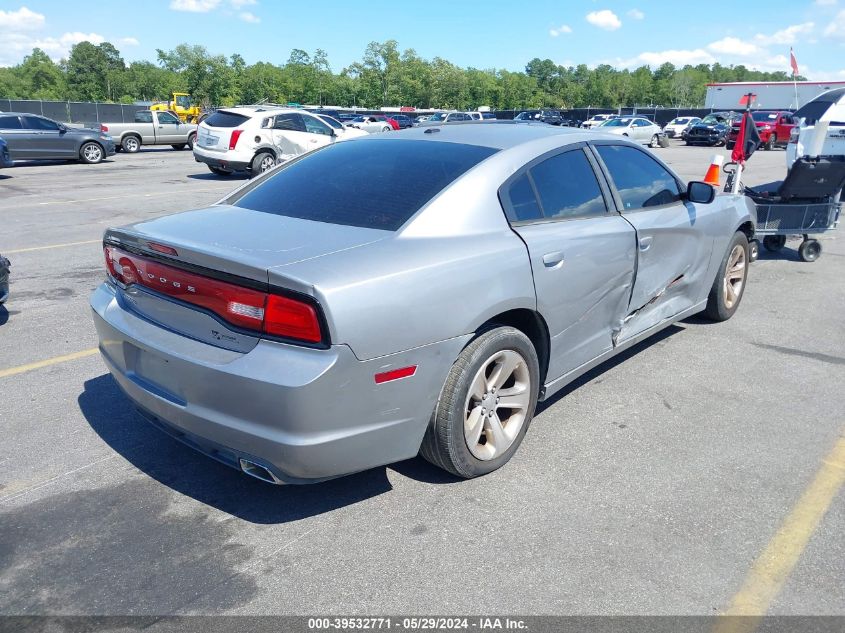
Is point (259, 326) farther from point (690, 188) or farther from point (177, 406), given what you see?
point (690, 188)

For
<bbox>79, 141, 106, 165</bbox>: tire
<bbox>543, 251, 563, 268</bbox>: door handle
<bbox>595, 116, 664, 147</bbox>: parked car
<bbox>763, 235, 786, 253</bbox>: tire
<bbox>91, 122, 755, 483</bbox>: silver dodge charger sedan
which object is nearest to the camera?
<bbox>91, 122, 755, 483</bbox>: silver dodge charger sedan

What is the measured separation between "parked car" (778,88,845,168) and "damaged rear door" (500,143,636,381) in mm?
9133

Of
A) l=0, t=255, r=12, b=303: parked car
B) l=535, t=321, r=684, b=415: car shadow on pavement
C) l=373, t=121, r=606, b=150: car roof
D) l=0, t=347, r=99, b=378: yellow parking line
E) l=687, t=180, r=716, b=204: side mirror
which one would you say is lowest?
l=0, t=347, r=99, b=378: yellow parking line

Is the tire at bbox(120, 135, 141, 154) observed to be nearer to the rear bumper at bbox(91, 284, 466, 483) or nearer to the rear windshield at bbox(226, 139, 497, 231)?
the rear windshield at bbox(226, 139, 497, 231)

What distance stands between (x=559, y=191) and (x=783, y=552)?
2021 mm

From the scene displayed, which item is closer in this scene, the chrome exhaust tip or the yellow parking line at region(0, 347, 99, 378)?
the chrome exhaust tip

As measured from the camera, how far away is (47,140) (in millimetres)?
20312

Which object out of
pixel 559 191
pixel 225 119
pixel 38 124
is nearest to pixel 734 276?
pixel 559 191

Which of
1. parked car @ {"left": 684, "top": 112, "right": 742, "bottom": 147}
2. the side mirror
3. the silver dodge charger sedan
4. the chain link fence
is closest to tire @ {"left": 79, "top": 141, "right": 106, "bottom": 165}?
the silver dodge charger sedan

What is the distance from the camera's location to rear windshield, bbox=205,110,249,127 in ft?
53.2

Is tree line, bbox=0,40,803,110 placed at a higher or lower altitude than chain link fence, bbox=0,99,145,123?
higher

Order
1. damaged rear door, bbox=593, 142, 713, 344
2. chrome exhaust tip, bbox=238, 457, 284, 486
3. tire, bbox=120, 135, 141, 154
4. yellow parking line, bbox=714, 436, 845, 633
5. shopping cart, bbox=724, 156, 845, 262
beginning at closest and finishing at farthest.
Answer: yellow parking line, bbox=714, 436, 845, 633 → chrome exhaust tip, bbox=238, 457, 284, 486 → damaged rear door, bbox=593, 142, 713, 344 → shopping cart, bbox=724, 156, 845, 262 → tire, bbox=120, 135, 141, 154

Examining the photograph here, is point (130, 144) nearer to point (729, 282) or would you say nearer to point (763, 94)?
point (729, 282)

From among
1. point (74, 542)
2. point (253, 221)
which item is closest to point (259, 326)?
point (253, 221)
